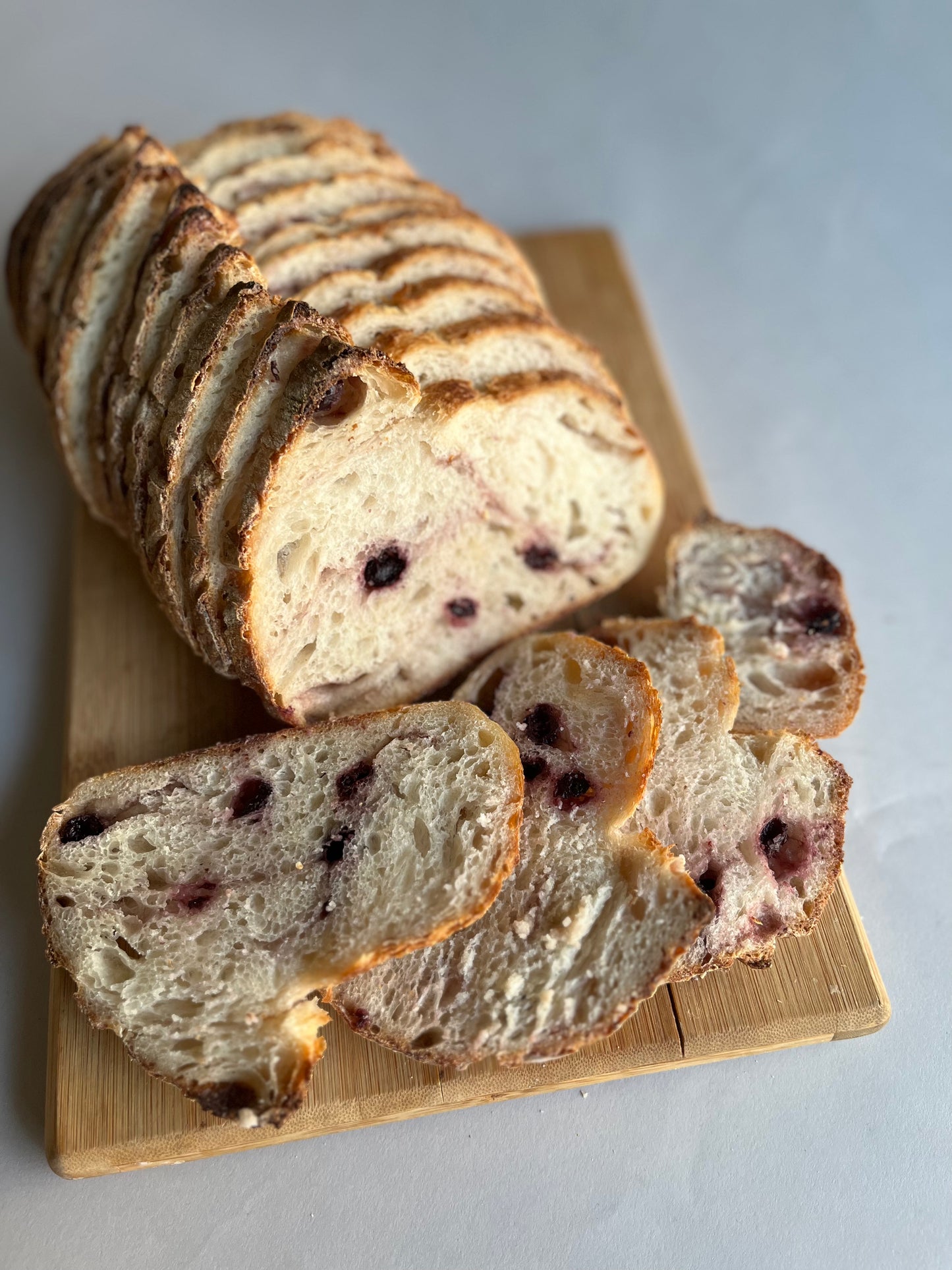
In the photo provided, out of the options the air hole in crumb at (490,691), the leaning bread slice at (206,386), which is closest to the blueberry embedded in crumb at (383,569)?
the air hole in crumb at (490,691)

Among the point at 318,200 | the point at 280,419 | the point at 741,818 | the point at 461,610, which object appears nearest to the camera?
the point at 280,419

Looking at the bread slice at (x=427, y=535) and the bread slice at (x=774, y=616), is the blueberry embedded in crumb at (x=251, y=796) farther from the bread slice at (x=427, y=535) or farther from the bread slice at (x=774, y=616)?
the bread slice at (x=774, y=616)

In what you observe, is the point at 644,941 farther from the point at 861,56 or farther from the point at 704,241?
the point at 861,56

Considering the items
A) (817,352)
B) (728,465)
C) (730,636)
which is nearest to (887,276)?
(817,352)

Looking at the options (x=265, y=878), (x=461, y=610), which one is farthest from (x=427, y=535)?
(x=265, y=878)

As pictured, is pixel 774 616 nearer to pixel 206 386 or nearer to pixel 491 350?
pixel 491 350
